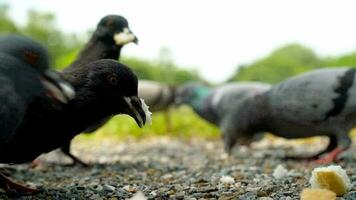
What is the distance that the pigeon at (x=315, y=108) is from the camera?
17.8 ft

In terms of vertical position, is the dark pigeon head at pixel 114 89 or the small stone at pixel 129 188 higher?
the dark pigeon head at pixel 114 89

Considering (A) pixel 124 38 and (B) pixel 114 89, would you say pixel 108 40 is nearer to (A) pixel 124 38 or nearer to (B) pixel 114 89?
(A) pixel 124 38

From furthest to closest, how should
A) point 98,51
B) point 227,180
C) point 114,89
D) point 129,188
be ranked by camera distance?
point 98,51 < point 227,180 < point 129,188 < point 114,89

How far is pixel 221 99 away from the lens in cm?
732

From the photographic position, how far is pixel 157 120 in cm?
1082

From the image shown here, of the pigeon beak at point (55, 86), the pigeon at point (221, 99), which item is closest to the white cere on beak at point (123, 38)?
the pigeon at point (221, 99)

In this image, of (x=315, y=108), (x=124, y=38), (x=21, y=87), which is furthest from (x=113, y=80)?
(x=315, y=108)

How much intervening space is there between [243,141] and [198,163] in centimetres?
A: 88

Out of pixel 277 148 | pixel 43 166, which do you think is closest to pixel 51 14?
pixel 277 148

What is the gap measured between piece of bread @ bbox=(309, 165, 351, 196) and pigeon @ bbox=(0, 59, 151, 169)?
0.98 m

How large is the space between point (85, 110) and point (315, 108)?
2842 mm

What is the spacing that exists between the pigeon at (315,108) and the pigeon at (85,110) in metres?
2.58

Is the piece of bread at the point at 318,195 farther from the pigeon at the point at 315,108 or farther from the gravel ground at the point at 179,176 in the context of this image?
the pigeon at the point at 315,108

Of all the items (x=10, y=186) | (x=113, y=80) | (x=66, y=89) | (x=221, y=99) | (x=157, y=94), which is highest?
(x=157, y=94)
